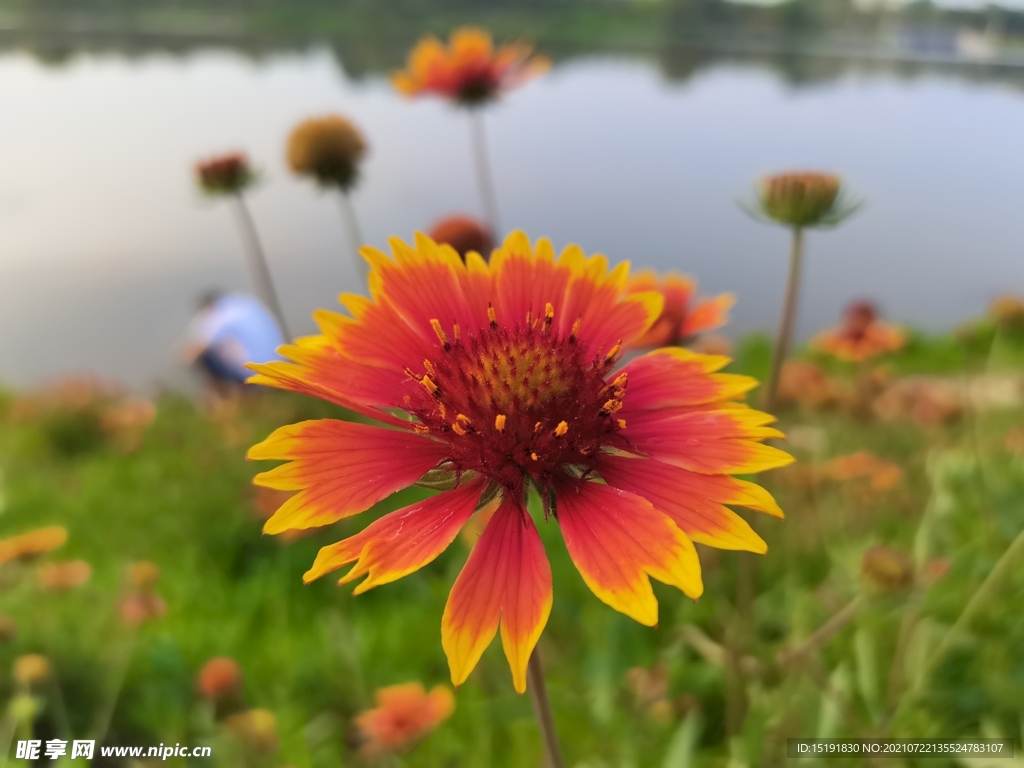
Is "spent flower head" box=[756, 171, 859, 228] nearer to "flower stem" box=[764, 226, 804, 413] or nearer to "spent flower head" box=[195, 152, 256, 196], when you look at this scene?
"flower stem" box=[764, 226, 804, 413]

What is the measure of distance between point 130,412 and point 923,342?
11.5 ft

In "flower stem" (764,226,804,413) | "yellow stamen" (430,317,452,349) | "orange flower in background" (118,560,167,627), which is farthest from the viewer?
"orange flower in background" (118,560,167,627)

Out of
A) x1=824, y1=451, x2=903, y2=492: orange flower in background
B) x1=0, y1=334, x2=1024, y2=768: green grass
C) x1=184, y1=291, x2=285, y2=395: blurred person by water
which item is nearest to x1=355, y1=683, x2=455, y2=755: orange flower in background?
x1=0, y1=334, x2=1024, y2=768: green grass

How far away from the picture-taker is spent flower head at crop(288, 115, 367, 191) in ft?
3.07

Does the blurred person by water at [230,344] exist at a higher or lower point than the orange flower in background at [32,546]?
lower

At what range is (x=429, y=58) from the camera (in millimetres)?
1019

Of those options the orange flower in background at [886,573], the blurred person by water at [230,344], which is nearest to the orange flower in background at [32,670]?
the orange flower in background at [886,573]

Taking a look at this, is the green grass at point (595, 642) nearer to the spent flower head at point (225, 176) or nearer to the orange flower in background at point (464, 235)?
the orange flower in background at point (464, 235)

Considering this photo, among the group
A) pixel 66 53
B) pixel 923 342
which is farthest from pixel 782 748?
pixel 66 53

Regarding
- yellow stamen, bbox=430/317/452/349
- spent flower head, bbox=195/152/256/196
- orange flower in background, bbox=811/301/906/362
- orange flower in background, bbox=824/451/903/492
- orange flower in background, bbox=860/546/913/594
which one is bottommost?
orange flower in background, bbox=824/451/903/492

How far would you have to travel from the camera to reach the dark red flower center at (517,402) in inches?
13.4

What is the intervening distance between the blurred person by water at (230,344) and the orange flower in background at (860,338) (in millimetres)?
1632

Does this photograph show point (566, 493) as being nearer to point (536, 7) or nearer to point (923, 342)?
point (923, 342)

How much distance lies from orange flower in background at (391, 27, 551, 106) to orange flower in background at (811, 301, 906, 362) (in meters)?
0.65
